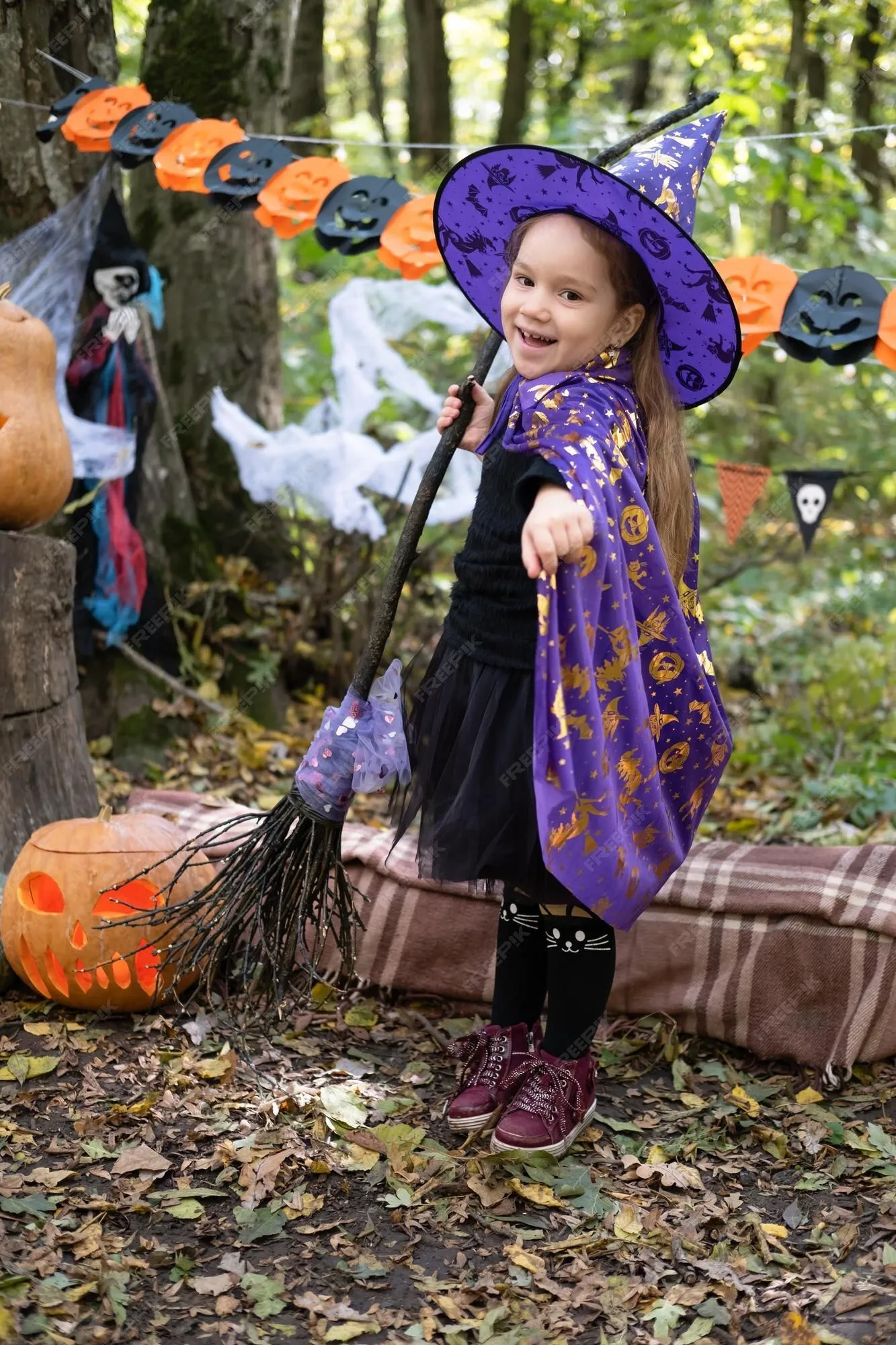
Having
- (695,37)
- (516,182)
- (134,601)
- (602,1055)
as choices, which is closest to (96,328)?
(134,601)

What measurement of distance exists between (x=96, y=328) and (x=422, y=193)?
1250 millimetres

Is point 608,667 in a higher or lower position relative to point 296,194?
lower

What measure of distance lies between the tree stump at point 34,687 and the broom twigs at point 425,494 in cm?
103

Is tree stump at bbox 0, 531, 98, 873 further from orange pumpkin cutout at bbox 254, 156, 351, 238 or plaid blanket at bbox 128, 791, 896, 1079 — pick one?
orange pumpkin cutout at bbox 254, 156, 351, 238

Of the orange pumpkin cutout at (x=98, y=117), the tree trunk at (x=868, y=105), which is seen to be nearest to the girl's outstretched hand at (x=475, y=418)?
the orange pumpkin cutout at (x=98, y=117)

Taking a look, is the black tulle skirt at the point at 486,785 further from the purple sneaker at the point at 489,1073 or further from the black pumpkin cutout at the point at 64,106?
the black pumpkin cutout at the point at 64,106

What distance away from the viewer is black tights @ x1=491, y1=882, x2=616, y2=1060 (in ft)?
8.41

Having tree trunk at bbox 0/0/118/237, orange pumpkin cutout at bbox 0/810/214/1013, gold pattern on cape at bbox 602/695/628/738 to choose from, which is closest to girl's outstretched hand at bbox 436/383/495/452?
gold pattern on cape at bbox 602/695/628/738

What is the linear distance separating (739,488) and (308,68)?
7298 mm

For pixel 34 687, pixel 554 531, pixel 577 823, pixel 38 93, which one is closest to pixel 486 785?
pixel 577 823

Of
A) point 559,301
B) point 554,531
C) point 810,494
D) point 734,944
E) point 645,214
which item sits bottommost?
point 734,944

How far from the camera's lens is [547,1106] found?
8.39ft

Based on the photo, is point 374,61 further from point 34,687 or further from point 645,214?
point 645,214

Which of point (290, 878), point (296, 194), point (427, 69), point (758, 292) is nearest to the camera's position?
point (290, 878)
